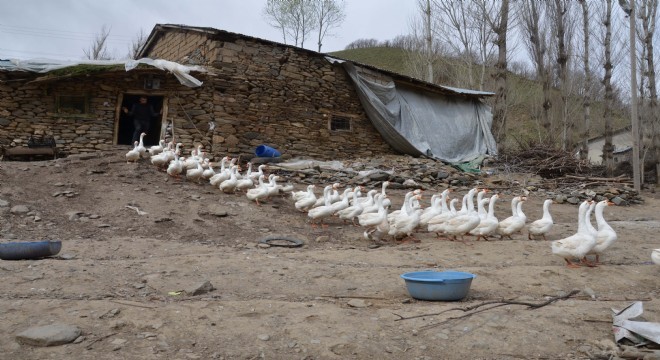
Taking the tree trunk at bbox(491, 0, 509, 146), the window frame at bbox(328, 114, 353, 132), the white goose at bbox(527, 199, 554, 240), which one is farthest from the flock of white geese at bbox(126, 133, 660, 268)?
the tree trunk at bbox(491, 0, 509, 146)

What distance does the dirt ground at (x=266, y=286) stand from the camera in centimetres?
424

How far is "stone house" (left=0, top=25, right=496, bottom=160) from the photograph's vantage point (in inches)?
522

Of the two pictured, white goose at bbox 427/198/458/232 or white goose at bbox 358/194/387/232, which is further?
white goose at bbox 427/198/458/232

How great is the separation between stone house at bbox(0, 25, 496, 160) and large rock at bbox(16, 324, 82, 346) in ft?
32.3

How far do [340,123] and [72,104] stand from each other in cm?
749

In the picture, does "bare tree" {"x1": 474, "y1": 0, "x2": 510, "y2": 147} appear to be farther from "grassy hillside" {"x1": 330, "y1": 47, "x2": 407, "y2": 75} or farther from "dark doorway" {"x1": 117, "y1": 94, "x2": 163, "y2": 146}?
"grassy hillside" {"x1": 330, "y1": 47, "x2": 407, "y2": 75}

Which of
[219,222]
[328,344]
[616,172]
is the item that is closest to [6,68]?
[219,222]

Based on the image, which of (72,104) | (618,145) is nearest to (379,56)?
(618,145)

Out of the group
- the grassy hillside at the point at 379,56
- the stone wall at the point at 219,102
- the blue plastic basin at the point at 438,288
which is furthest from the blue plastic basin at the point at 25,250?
the grassy hillside at the point at 379,56

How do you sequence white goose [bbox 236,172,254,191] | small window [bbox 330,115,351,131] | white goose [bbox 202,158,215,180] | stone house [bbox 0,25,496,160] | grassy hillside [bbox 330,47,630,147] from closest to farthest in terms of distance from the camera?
white goose [bbox 236,172,254,191] → white goose [bbox 202,158,215,180] → stone house [bbox 0,25,496,160] → small window [bbox 330,115,351,131] → grassy hillside [bbox 330,47,630,147]

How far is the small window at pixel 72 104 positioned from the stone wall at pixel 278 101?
2.90 m

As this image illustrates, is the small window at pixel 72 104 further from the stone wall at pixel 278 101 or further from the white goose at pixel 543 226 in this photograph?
the white goose at pixel 543 226

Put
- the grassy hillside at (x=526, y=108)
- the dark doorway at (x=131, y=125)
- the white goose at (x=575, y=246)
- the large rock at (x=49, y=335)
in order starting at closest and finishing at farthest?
the large rock at (x=49, y=335), the white goose at (x=575, y=246), the dark doorway at (x=131, y=125), the grassy hillside at (x=526, y=108)

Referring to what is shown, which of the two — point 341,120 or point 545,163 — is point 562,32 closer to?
point 545,163
